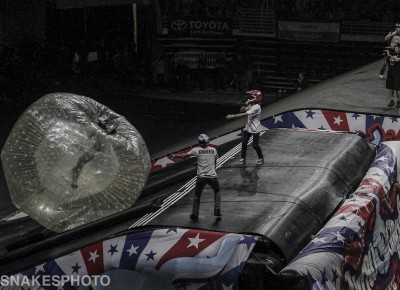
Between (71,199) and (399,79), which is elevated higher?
(399,79)

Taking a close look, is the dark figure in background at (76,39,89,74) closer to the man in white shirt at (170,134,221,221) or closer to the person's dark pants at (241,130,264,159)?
the person's dark pants at (241,130,264,159)

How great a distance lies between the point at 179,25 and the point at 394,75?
16.4 m

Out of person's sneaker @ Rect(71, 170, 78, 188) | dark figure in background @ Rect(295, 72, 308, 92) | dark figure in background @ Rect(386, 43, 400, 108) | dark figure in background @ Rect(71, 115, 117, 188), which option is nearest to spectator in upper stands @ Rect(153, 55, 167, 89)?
dark figure in background @ Rect(295, 72, 308, 92)

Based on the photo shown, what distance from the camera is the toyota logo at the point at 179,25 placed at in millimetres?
32188

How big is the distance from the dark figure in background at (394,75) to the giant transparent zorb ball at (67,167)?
7.67m

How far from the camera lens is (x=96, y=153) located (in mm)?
12000

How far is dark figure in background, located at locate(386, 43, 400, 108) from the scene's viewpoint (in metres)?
16.9

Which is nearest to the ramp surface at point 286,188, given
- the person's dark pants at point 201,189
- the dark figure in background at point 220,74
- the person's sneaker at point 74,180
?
the person's dark pants at point 201,189

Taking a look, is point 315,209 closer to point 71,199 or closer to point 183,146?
point 71,199

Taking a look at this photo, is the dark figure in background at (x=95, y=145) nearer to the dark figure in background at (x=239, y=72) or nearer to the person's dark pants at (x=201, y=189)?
the person's dark pants at (x=201, y=189)

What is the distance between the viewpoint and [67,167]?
11.8m

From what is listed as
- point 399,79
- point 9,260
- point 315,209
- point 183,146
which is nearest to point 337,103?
point 399,79

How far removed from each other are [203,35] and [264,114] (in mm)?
13963

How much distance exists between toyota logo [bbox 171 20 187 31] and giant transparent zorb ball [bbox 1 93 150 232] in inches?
795
